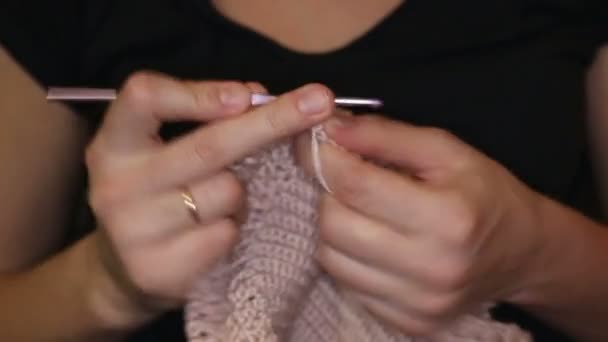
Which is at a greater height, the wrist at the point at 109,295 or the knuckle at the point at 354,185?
the knuckle at the point at 354,185

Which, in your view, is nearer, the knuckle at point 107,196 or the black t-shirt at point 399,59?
the knuckle at point 107,196

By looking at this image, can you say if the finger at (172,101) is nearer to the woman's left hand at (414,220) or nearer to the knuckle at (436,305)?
the woman's left hand at (414,220)

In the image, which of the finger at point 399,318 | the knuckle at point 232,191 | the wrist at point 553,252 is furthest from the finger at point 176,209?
the wrist at point 553,252

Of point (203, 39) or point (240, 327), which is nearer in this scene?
point (240, 327)

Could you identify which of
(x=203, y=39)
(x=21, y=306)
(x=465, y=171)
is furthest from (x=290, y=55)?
(x=21, y=306)

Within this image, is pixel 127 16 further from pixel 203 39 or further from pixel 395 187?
pixel 395 187

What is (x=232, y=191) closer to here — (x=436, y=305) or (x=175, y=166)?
(x=175, y=166)
